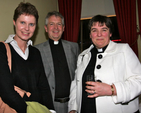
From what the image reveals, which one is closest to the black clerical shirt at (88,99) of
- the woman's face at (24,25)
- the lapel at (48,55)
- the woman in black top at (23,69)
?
the woman in black top at (23,69)

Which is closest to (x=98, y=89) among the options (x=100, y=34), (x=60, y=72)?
(x=100, y=34)

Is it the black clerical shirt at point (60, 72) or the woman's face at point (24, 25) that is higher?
the woman's face at point (24, 25)

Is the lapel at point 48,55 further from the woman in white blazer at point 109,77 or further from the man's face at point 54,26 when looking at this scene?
the woman in white blazer at point 109,77

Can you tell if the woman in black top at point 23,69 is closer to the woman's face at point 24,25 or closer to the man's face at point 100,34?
the woman's face at point 24,25

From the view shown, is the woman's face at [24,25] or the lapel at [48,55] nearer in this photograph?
the woman's face at [24,25]

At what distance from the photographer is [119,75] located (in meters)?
1.46

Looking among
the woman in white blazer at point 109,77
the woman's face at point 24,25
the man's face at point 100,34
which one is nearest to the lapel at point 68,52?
the woman in white blazer at point 109,77

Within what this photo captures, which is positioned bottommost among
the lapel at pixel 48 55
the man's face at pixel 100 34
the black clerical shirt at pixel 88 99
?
the black clerical shirt at pixel 88 99

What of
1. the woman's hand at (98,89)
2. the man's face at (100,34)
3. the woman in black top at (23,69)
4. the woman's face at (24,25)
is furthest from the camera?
the man's face at (100,34)

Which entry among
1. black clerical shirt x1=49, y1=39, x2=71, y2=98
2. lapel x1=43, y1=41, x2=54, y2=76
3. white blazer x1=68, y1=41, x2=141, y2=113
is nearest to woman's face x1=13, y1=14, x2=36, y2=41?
lapel x1=43, y1=41, x2=54, y2=76

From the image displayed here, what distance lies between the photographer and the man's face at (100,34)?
5.51ft

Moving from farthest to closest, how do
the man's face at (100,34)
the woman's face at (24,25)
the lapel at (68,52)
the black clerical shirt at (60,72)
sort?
the lapel at (68,52) → the black clerical shirt at (60,72) → the man's face at (100,34) → the woman's face at (24,25)

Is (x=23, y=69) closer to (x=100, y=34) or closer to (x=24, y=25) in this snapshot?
(x=24, y=25)

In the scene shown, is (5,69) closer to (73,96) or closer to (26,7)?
(26,7)
